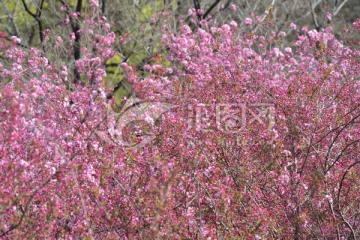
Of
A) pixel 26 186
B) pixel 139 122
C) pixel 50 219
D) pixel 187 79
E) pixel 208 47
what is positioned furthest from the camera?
pixel 208 47

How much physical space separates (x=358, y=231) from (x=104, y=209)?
2346 mm

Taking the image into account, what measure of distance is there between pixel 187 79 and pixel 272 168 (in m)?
1.91

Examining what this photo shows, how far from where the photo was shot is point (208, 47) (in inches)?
393

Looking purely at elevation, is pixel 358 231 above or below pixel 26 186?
below

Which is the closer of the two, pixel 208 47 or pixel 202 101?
pixel 202 101

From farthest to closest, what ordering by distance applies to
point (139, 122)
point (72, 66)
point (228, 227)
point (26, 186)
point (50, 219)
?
point (72, 66)
point (139, 122)
point (228, 227)
point (26, 186)
point (50, 219)

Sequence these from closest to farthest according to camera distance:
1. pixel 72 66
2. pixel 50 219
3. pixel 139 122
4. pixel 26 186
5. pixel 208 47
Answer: pixel 50 219
pixel 26 186
pixel 139 122
pixel 208 47
pixel 72 66

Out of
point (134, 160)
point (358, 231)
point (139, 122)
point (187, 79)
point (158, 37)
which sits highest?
point (158, 37)

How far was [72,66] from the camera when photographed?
475 inches

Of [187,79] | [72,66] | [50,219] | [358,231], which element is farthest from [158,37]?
[50,219]

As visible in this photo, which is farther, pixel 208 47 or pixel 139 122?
pixel 208 47

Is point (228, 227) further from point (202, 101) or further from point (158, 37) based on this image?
point (158, 37)

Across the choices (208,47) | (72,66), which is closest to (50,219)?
(208,47)

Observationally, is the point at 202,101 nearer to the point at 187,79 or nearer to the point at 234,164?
the point at 187,79
